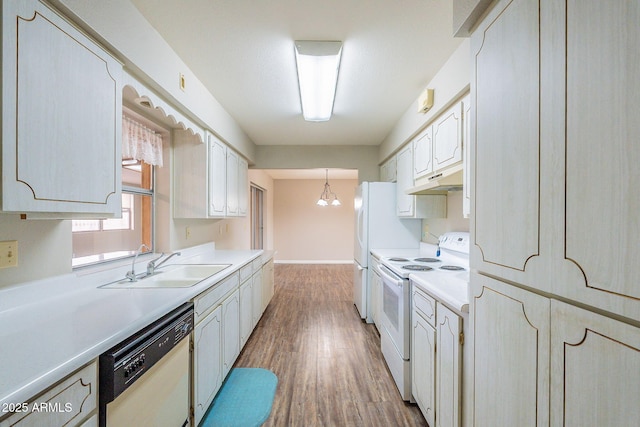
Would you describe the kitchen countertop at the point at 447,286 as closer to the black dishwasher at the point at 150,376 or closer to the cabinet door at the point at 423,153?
the cabinet door at the point at 423,153

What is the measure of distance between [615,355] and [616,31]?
0.71 metres

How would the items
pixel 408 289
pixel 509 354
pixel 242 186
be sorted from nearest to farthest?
pixel 509 354 → pixel 408 289 → pixel 242 186

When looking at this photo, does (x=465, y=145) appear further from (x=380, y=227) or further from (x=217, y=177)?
(x=217, y=177)

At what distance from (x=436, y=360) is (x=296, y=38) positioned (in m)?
2.16

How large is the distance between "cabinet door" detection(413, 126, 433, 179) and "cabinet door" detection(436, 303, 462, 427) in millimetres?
1431

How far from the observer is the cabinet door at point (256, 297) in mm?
2938

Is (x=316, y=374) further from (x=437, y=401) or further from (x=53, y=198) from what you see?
(x=53, y=198)

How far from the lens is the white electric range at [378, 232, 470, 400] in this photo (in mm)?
1559

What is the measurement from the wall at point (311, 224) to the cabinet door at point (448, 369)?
6.03 meters

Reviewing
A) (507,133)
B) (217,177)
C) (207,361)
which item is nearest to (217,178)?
(217,177)

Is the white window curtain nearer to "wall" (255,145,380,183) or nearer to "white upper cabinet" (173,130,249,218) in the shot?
"white upper cabinet" (173,130,249,218)

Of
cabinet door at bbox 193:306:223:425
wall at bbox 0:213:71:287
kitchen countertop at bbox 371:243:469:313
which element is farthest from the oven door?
wall at bbox 0:213:71:287

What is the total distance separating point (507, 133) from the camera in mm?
907

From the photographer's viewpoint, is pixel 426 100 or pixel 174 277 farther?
pixel 426 100
